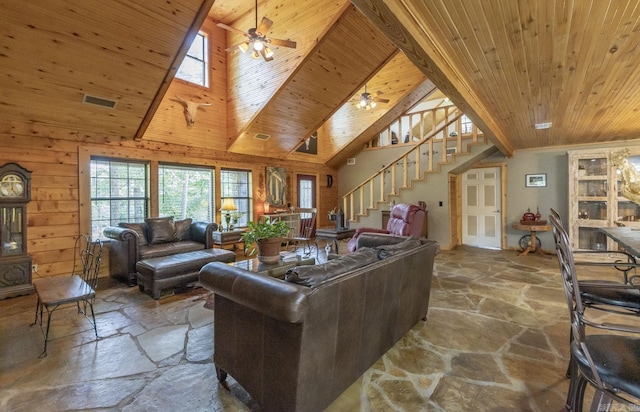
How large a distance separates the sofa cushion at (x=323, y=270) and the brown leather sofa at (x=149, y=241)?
325 centimetres

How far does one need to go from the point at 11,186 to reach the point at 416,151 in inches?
290

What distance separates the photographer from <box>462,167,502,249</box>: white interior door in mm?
6805

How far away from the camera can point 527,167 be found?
641 cm

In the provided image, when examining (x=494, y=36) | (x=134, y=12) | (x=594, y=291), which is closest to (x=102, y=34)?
(x=134, y=12)

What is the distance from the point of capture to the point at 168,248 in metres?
4.25

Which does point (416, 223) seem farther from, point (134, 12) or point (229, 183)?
point (134, 12)

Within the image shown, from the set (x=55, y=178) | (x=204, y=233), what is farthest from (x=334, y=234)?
(x=55, y=178)

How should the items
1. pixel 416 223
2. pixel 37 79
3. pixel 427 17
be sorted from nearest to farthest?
pixel 427 17, pixel 37 79, pixel 416 223

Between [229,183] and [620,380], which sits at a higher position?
[229,183]

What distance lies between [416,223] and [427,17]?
356 centimetres

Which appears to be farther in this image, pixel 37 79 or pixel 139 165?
pixel 139 165

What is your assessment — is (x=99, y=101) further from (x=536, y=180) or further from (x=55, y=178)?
(x=536, y=180)

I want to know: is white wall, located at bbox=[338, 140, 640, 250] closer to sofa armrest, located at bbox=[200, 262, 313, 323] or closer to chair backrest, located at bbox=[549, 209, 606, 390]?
chair backrest, located at bbox=[549, 209, 606, 390]

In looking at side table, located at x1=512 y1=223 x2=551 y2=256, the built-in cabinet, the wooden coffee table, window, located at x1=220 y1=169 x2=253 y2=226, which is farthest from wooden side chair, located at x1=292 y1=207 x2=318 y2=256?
the built-in cabinet
